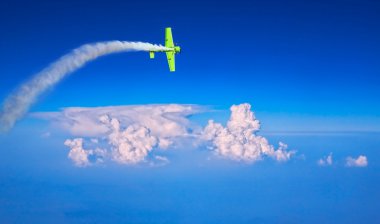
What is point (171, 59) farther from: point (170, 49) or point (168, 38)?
point (168, 38)

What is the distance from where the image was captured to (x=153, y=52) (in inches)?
2480

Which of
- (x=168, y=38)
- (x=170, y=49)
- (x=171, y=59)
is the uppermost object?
(x=168, y=38)

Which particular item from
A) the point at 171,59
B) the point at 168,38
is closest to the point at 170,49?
the point at 171,59

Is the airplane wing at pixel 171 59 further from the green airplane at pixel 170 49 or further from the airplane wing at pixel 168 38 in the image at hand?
the airplane wing at pixel 168 38

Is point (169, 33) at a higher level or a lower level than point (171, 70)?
higher

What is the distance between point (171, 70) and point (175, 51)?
3.77 metres

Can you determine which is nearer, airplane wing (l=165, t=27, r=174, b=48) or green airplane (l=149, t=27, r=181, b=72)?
green airplane (l=149, t=27, r=181, b=72)

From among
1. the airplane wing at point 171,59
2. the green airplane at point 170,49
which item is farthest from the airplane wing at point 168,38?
the airplane wing at point 171,59

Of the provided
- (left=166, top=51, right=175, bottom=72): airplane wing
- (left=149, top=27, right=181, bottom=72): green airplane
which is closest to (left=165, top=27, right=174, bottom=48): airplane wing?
(left=149, top=27, right=181, bottom=72): green airplane

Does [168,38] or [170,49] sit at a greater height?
[168,38]

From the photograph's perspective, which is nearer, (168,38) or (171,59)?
(171,59)

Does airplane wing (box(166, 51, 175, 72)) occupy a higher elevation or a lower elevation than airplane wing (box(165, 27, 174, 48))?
lower

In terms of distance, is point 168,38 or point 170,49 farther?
point 168,38

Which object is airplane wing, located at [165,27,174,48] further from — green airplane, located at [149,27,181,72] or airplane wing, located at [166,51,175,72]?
airplane wing, located at [166,51,175,72]
